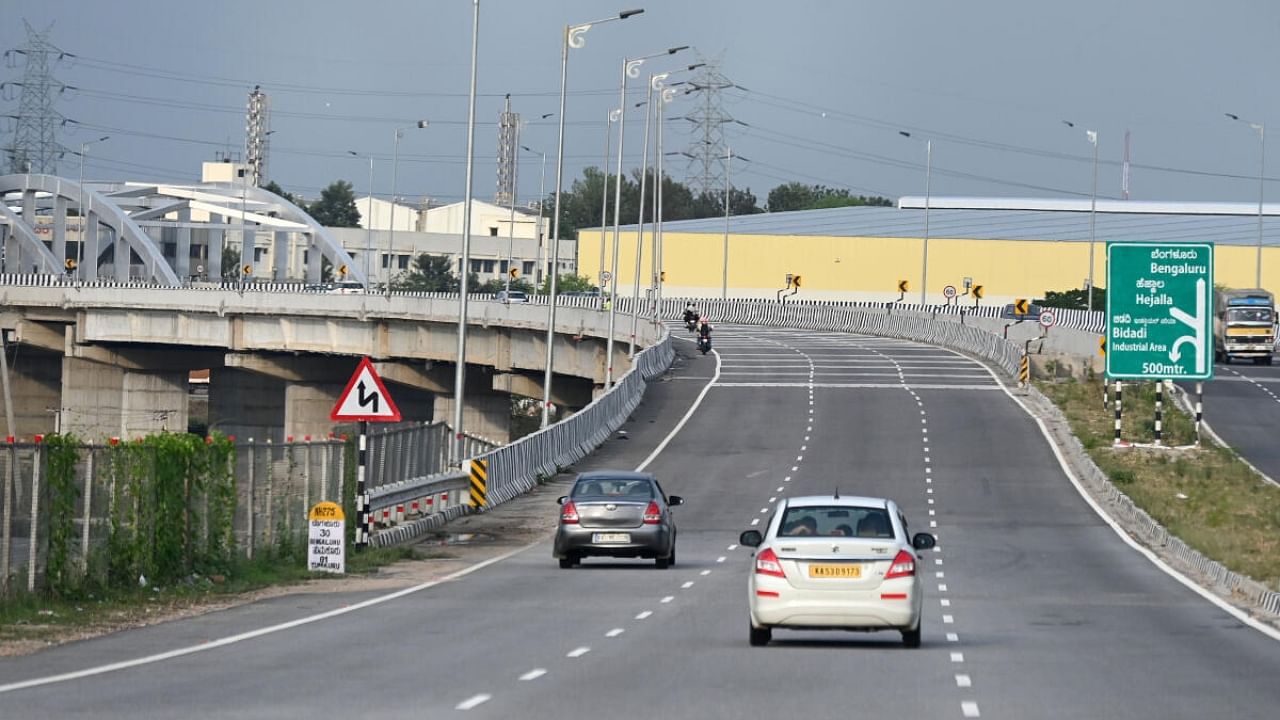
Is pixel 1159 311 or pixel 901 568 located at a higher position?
pixel 1159 311

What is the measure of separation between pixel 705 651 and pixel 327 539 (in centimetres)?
1116

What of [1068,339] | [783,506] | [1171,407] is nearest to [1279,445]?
[1171,407]

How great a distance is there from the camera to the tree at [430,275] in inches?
7539

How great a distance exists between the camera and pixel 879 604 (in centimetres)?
1831

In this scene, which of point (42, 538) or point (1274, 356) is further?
point (1274, 356)

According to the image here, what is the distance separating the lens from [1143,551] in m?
35.8

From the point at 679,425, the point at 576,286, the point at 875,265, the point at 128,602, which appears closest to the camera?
the point at 128,602

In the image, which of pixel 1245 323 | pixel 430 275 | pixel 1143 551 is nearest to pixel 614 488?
pixel 1143 551

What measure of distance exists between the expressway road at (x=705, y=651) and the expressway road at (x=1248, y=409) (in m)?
15.8

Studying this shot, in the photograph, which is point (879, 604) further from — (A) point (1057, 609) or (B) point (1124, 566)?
(B) point (1124, 566)

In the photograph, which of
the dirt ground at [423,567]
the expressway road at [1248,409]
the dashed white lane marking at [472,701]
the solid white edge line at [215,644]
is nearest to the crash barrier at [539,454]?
the dirt ground at [423,567]

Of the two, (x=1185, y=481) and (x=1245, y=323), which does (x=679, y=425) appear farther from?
(x=1245, y=323)

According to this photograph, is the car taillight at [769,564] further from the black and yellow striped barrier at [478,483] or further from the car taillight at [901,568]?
the black and yellow striped barrier at [478,483]

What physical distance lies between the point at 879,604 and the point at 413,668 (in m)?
4.42
